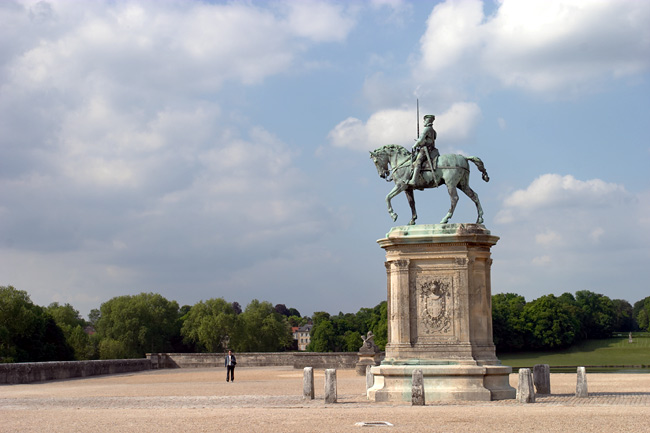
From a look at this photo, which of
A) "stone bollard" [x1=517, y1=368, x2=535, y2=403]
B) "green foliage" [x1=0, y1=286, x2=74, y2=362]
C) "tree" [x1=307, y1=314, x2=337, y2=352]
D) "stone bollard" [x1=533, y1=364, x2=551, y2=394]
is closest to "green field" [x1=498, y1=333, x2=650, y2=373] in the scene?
"tree" [x1=307, y1=314, x2=337, y2=352]

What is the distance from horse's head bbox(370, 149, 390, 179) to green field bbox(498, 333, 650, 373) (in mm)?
52507

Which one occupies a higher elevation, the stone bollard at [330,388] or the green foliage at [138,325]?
the green foliage at [138,325]

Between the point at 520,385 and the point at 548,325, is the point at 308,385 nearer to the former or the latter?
the point at 520,385

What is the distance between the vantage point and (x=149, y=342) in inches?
3393

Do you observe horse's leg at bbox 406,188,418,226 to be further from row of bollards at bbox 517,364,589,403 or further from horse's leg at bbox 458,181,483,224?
row of bollards at bbox 517,364,589,403

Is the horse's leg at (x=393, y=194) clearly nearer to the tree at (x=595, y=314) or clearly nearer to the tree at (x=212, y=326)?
the tree at (x=212, y=326)

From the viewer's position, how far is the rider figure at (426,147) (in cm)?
2192

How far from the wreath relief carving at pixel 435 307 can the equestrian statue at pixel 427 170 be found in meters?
1.73

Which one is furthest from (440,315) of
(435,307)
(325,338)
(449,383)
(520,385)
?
(325,338)

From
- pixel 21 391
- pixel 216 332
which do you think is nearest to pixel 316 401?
pixel 21 391

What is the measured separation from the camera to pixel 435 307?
20.6m

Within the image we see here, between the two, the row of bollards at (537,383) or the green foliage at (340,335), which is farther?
the green foliage at (340,335)

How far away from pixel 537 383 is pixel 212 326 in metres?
65.2

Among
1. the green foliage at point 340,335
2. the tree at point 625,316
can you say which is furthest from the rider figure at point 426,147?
the tree at point 625,316
